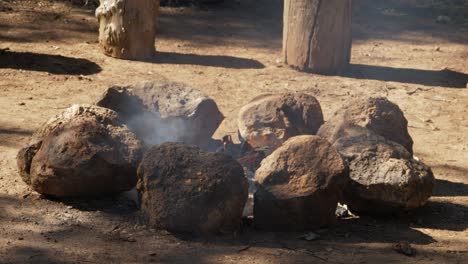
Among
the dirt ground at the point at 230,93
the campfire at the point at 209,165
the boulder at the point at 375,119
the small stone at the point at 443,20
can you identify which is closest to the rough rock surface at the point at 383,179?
the campfire at the point at 209,165

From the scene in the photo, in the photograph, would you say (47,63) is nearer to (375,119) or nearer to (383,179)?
(375,119)

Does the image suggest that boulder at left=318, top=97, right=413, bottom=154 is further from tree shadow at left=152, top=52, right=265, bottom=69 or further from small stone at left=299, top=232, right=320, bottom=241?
tree shadow at left=152, top=52, right=265, bottom=69

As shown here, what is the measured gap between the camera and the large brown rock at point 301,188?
4.52 m

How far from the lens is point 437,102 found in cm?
759

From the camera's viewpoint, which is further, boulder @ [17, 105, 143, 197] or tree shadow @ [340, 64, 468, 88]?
tree shadow @ [340, 64, 468, 88]

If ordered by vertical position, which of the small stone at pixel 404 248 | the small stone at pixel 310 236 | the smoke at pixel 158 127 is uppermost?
the smoke at pixel 158 127

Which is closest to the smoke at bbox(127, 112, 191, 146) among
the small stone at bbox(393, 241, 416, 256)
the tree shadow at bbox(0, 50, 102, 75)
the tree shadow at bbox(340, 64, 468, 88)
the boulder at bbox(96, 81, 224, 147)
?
the boulder at bbox(96, 81, 224, 147)

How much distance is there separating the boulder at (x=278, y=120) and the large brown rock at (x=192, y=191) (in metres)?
1.09

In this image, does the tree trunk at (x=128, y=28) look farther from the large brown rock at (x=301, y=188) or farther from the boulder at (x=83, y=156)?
the large brown rock at (x=301, y=188)

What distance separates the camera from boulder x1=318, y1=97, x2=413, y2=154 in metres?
5.36

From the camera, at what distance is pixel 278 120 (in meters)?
5.57

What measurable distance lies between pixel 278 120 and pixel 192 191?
1377 millimetres

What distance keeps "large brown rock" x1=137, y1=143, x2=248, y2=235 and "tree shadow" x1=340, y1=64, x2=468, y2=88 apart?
13.1ft

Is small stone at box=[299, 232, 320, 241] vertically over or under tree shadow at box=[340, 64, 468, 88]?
under
